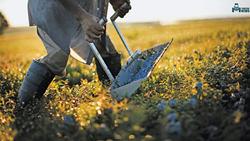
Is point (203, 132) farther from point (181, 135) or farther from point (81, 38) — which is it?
point (81, 38)

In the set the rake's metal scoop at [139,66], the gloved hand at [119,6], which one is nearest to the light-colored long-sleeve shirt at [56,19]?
the gloved hand at [119,6]

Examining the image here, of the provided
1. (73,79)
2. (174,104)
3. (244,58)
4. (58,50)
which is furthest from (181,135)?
(73,79)

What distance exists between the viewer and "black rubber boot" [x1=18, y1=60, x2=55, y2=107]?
237 cm

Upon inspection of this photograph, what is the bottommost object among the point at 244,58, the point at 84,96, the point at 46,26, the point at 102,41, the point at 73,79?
the point at 73,79

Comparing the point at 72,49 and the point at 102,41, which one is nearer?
the point at 72,49

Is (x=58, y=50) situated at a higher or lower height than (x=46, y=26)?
lower

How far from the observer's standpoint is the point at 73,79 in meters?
3.66

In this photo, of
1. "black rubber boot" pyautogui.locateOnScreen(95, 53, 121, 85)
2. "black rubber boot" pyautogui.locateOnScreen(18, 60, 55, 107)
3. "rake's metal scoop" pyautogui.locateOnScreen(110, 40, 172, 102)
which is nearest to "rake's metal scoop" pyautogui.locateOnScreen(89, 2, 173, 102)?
"rake's metal scoop" pyautogui.locateOnScreen(110, 40, 172, 102)

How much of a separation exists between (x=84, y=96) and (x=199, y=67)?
1.68m

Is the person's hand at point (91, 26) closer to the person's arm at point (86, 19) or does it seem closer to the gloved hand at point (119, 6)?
the person's arm at point (86, 19)

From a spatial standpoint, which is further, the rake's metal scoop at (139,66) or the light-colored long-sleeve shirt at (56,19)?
the rake's metal scoop at (139,66)

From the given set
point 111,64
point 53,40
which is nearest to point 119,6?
point 111,64

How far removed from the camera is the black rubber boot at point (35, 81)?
93.2 inches

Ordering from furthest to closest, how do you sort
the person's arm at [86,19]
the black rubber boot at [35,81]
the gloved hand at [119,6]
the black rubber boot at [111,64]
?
the black rubber boot at [111,64] < the gloved hand at [119,6] < the black rubber boot at [35,81] < the person's arm at [86,19]
